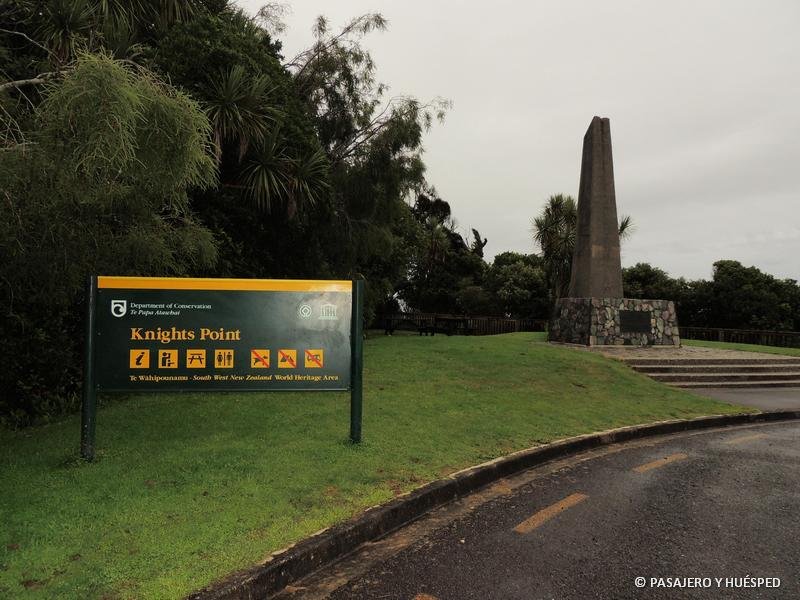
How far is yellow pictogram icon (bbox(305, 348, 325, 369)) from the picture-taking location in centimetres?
539

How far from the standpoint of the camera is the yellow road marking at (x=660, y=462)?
5.80 meters

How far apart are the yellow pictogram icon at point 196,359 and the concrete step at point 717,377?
11160 millimetres

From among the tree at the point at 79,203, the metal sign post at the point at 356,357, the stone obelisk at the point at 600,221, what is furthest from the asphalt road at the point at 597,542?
the stone obelisk at the point at 600,221

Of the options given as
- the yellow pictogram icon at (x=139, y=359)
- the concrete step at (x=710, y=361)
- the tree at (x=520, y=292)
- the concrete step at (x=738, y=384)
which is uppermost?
the tree at (x=520, y=292)

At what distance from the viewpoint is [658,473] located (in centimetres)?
564

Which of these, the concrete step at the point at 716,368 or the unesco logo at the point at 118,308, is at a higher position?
the unesco logo at the point at 118,308

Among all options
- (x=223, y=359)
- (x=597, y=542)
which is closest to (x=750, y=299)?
(x=597, y=542)

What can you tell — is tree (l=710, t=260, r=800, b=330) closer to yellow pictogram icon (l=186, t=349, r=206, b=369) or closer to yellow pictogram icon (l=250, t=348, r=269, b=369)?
yellow pictogram icon (l=250, t=348, r=269, b=369)

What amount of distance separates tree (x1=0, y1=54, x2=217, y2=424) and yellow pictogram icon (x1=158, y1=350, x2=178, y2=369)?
4.88 ft

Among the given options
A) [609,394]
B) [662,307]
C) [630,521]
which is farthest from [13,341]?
[662,307]

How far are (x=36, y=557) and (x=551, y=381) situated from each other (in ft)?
29.1

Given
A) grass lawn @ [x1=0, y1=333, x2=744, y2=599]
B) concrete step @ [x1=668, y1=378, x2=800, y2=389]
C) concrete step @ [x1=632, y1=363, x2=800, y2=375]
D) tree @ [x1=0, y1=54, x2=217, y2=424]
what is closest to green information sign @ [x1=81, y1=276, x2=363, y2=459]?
grass lawn @ [x1=0, y1=333, x2=744, y2=599]

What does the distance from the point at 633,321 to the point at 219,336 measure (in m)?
15.3

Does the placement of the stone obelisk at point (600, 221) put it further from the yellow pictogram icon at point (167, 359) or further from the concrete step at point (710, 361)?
the yellow pictogram icon at point (167, 359)
